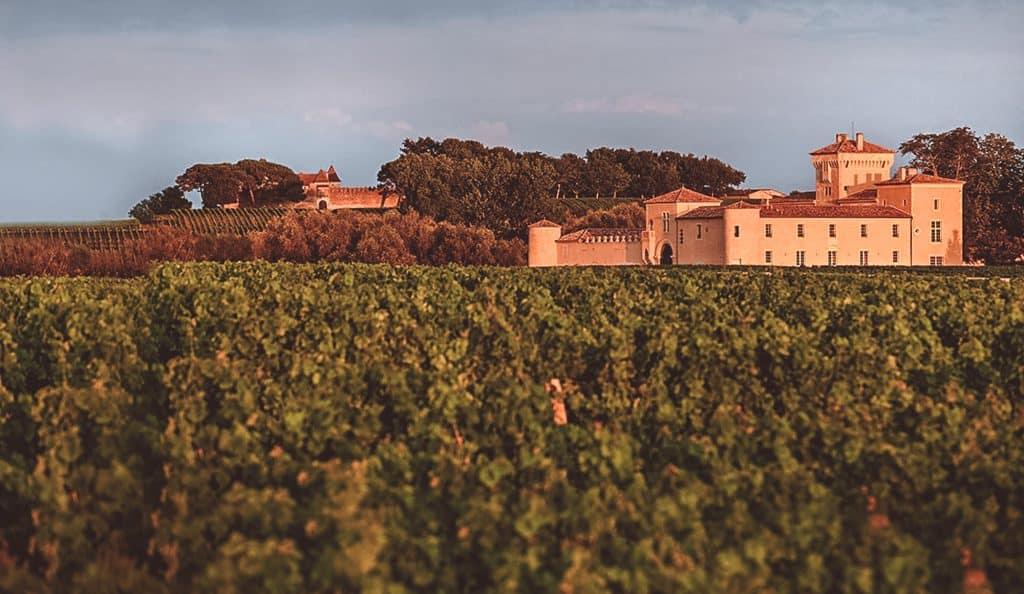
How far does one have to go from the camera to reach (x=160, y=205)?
104250 millimetres

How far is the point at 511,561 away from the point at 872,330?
8.84 metres

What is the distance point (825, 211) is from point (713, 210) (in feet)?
17.5

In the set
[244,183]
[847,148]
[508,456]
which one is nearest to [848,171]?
[847,148]

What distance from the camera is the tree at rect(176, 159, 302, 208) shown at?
109 metres

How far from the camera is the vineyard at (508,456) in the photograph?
623 centimetres

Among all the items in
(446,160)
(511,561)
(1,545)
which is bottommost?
(1,545)

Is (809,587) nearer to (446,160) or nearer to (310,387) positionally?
(310,387)

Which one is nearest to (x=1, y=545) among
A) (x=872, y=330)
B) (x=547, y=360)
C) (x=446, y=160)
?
(x=547, y=360)

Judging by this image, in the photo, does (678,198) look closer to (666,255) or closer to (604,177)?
(666,255)

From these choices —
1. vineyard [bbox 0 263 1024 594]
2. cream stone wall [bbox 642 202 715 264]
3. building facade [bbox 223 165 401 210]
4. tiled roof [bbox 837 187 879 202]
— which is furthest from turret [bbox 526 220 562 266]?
vineyard [bbox 0 263 1024 594]

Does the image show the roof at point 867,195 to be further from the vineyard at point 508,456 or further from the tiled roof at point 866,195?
the vineyard at point 508,456

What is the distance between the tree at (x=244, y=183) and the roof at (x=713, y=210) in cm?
5556

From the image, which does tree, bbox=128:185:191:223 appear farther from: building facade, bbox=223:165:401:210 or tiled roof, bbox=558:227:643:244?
tiled roof, bbox=558:227:643:244

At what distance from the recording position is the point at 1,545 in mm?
8883
